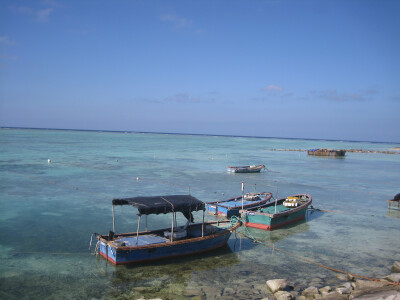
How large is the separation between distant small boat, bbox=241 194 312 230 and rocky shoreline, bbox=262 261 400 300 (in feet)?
22.9

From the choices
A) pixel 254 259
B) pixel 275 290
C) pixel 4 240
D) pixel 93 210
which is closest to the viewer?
pixel 275 290

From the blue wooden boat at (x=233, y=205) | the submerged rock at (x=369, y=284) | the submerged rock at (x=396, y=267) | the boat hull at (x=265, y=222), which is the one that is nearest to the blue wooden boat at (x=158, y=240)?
the boat hull at (x=265, y=222)

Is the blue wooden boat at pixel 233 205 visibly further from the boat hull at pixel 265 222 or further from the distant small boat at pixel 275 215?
the boat hull at pixel 265 222

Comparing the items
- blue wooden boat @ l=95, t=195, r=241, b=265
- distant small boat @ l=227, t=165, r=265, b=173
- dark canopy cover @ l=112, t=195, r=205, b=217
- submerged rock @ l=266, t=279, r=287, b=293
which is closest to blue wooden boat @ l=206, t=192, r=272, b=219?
blue wooden boat @ l=95, t=195, r=241, b=265

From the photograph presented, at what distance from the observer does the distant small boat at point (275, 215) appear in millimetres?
19328

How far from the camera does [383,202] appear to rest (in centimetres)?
2875

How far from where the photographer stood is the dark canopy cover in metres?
13.6

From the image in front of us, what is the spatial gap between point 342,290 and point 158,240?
7173 millimetres

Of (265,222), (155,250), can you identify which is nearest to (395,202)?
(265,222)

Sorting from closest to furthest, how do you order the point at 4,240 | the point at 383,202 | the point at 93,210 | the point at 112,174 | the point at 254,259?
the point at 254,259 → the point at 4,240 → the point at 93,210 → the point at 383,202 → the point at 112,174

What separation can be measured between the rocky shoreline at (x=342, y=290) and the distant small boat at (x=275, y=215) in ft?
22.9

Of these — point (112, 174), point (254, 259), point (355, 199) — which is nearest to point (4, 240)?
point (254, 259)

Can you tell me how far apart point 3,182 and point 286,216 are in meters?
24.5

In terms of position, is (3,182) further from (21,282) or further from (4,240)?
(21,282)
